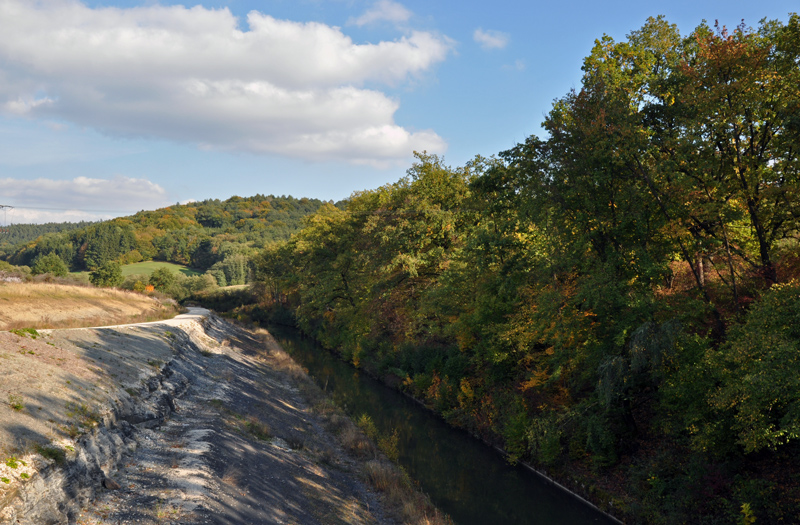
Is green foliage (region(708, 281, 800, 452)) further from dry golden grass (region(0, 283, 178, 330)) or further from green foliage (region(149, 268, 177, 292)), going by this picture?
green foliage (region(149, 268, 177, 292))

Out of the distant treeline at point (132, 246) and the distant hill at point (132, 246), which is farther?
the distant hill at point (132, 246)

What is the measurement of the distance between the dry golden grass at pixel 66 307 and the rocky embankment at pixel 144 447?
958cm

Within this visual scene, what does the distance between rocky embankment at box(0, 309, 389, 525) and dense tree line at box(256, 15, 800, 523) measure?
30.4 feet

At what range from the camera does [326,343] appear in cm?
5256

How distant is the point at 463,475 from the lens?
64.8ft

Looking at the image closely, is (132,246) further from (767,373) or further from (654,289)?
(767,373)

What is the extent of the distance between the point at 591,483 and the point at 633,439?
2.37 m

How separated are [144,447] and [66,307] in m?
29.8

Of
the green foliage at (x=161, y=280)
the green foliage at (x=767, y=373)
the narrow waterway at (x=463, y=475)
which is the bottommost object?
the narrow waterway at (x=463, y=475)

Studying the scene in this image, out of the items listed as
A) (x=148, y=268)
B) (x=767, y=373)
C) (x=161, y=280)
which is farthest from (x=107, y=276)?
(x=767, y=373)

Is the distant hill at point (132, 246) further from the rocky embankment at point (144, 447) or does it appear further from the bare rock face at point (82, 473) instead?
the bare rock face at point (82, 473)

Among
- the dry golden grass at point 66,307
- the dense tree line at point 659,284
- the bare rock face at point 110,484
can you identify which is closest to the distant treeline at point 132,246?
the dry golden grass at point 66,307

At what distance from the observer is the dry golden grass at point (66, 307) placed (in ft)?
96.0

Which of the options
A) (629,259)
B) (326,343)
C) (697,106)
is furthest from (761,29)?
(326,343)
